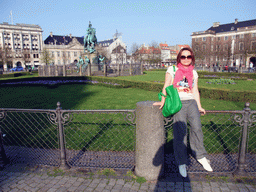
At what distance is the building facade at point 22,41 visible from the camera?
249 feet

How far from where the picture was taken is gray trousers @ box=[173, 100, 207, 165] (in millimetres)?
3197

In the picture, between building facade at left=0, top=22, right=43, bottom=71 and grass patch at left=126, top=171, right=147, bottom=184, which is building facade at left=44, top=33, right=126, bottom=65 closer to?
building facade at left=0, top=22, right=43, bottom=71

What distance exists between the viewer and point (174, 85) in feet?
10.5

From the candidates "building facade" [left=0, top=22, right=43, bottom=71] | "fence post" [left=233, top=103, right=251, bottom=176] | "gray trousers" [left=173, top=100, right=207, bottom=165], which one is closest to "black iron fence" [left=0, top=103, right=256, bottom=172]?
"fence post" [left=233, top=103, right=251, bottom=176]

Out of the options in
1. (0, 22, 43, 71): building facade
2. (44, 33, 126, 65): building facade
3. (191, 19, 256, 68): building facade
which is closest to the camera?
(191, 19, 256, 68): building facade

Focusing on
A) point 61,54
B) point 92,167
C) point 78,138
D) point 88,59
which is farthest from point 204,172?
point 61,54

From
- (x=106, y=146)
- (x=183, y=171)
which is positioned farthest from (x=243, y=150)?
(x=106, y=146)

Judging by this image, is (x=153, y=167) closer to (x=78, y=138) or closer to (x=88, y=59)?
(x=78, y=138)

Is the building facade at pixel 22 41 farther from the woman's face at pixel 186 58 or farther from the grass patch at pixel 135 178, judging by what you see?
the woman's face at pixel 186 58

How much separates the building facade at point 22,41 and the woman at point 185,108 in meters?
83.2

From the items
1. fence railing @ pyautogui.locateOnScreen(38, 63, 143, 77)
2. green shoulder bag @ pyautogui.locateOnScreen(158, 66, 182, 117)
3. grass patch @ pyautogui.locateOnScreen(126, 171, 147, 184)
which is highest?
fence railing @ pyautogui.locateOnScreen(38, 63, 143, 77)

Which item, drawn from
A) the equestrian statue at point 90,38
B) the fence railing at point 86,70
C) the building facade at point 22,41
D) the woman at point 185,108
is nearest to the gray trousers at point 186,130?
the woman at point 185,108

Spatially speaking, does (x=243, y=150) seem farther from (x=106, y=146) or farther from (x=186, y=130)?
(x=106, y=146)

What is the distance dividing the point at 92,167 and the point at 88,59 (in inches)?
984
